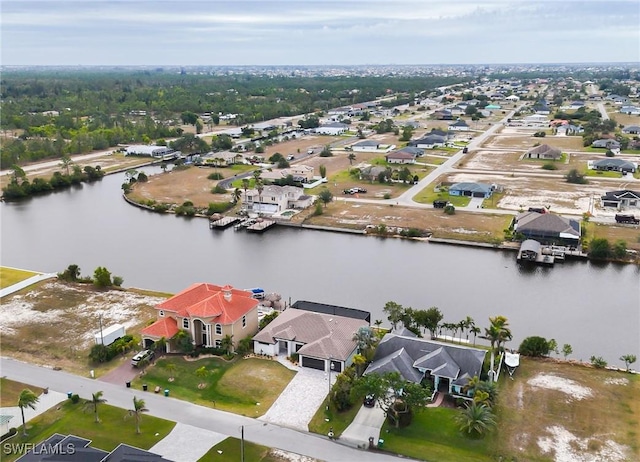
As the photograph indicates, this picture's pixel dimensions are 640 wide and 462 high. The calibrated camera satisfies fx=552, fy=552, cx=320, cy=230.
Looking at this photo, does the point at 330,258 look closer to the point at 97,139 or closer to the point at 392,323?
the point at 392,323

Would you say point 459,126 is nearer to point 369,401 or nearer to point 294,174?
point 294,174

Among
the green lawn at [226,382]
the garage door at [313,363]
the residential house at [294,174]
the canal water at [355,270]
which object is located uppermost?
the residential house at [294,174]

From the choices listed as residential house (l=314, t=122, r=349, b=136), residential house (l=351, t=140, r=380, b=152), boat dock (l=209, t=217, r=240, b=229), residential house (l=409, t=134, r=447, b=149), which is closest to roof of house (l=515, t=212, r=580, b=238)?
boat dock (l=209, t=217, r=240, b=229)

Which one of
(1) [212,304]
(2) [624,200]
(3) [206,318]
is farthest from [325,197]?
(3) [206,318]

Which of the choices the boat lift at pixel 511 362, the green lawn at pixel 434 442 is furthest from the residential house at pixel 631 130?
the green lawn at pixel 434 442

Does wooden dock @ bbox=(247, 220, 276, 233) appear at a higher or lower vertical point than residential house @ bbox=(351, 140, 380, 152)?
lower

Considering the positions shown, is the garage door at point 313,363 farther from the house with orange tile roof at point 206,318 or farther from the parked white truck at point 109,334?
the parked white truck at point 109,334

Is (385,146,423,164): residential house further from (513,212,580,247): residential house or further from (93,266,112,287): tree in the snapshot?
(93,266,112,287): tree
